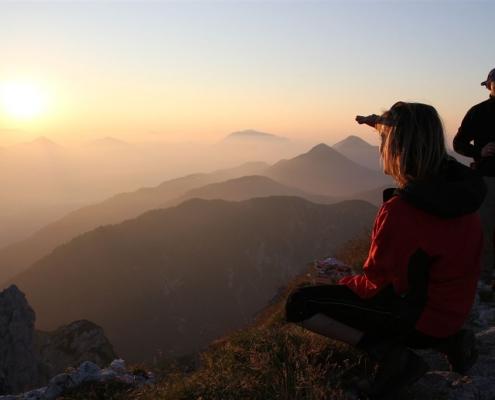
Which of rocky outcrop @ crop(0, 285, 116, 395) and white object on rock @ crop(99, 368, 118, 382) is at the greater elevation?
white object on rock @ crop(99, 368, 118, 382)

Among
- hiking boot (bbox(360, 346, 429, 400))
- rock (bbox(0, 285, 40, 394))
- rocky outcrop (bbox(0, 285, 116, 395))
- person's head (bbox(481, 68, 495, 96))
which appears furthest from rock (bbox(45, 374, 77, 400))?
rock (bbox(0, 285, 40, 394))

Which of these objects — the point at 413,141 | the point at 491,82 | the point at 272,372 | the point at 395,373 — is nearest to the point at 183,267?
the point at 491,82

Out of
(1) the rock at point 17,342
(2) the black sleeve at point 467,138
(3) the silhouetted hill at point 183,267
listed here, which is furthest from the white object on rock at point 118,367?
(3) the silhouetted hill at point 183,267

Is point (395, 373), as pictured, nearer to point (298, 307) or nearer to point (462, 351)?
point (462, 351)

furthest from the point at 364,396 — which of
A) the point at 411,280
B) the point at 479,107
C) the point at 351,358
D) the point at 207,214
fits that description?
the point at 207,214

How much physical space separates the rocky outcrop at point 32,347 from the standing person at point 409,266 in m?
14.7

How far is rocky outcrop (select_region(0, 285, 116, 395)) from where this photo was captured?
23766mm

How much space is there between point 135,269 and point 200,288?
15826mm

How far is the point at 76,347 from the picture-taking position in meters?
34.4

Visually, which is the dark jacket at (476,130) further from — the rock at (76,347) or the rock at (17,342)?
the rock at (76,347)

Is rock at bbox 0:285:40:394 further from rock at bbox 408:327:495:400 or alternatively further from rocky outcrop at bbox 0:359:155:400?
rock at bbox 408:327:495:400

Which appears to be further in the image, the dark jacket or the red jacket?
the dark jacket

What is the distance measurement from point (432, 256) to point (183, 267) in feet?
333

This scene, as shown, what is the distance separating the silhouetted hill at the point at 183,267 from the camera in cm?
8850
